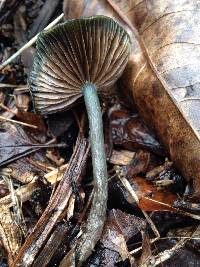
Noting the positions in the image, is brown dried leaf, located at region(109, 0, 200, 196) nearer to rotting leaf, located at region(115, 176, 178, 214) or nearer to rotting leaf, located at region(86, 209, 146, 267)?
rotting leaf, located at region(115, 176, 178, 214)

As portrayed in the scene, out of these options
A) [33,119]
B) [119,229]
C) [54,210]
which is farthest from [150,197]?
[33,119]

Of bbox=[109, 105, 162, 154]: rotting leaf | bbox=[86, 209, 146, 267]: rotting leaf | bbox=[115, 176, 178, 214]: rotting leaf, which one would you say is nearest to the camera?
bbox=[86, 209, 146, 267]: rotting leaf

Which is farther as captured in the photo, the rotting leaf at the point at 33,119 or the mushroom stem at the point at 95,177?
the rotting leaf at the point at 33,119

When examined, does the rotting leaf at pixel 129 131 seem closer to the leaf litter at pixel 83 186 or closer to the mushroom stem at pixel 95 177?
the leaf litter at pixel 83 186

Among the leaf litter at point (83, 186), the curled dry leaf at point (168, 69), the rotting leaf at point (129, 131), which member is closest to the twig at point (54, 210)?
the leaf litter at point (83, 186)

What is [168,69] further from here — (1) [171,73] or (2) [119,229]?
(2) [119,229]

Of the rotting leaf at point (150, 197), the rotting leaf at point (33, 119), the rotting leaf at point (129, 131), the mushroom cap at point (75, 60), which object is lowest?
the rotting leaf at point (150, 197)

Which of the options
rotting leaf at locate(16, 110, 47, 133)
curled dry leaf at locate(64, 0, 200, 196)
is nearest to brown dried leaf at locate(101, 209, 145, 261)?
curled dry leaf at locate(64, 0, 200, 196)
